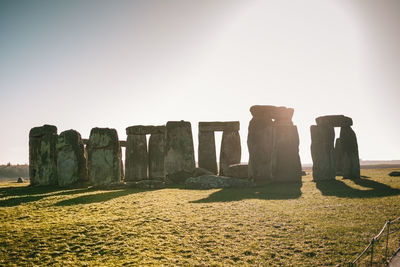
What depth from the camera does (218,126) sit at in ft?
61.1

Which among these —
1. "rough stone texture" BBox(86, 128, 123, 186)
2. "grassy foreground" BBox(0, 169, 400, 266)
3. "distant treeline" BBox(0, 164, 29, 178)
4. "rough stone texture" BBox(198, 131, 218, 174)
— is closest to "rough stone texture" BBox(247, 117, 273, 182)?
"rough stone texture" BBox(198, 131, 218, 174)

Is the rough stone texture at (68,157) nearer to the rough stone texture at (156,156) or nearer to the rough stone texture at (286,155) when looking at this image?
the rough stone texture at (156,156)

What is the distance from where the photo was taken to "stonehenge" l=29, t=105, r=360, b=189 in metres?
14.5

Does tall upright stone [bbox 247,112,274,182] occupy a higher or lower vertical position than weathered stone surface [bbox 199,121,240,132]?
lower

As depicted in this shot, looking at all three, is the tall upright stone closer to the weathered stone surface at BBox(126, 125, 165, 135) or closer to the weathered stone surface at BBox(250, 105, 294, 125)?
the weathered stone surface at BBox(250, 105, 294, 125)

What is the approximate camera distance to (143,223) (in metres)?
6.77

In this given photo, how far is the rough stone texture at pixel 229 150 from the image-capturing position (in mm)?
18266

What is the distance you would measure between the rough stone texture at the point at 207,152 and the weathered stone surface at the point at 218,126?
31cm

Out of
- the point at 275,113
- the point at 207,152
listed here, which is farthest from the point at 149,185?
the point at 275,113

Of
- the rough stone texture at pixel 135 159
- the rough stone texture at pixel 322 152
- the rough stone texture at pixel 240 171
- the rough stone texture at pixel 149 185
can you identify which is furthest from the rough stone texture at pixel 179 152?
the rough stone texture at pixel 322 152

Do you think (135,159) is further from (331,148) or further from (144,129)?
(331,148)

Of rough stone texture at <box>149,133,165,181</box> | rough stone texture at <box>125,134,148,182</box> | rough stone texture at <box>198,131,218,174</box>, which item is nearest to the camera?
rough stone texture at <box>125,134,148,182</box>

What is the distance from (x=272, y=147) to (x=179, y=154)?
17.8 ft

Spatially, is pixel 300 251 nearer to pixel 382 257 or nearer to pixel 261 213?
pixel 382 257
